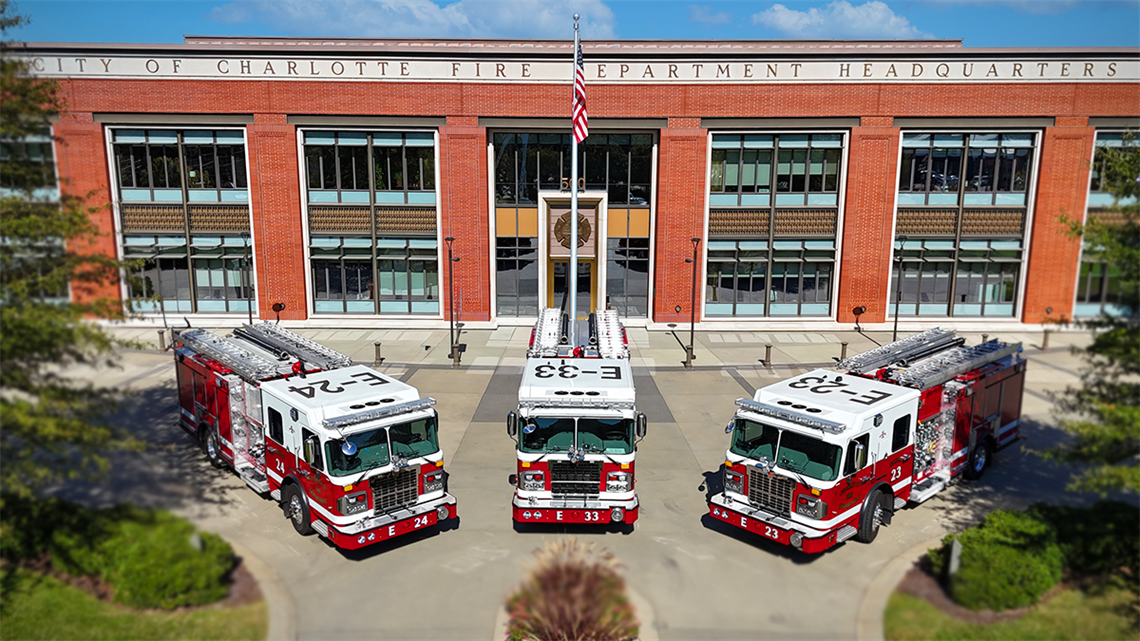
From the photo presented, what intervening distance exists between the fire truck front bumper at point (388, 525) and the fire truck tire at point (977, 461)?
1151 cm

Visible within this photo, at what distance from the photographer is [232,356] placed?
54.9 ft

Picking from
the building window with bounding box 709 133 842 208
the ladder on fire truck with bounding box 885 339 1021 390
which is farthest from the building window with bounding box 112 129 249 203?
the ladder on fire truck with bounding box 885 339 1021 390

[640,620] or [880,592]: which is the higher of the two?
[880,592]

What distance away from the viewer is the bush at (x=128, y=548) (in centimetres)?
920

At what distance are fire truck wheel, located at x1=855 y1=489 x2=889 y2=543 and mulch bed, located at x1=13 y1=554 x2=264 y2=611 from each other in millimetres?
10441

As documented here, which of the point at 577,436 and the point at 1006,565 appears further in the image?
the point at 577,436

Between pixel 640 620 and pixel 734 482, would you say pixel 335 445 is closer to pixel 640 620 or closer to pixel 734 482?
pixel 640 620

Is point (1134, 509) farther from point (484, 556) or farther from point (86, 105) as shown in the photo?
point (86, 105)

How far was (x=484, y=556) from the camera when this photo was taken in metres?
13.3

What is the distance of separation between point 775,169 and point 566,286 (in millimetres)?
11313

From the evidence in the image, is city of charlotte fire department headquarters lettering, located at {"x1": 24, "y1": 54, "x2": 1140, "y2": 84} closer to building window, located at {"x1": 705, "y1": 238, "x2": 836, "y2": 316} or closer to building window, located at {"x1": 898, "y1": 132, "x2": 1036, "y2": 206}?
building window, located at {"x1": 898, "y1": 132, "x2": 1036, "y2": 206}

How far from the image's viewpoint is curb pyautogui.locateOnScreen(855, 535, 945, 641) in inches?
431

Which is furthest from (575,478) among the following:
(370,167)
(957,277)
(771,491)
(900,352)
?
(957,277)

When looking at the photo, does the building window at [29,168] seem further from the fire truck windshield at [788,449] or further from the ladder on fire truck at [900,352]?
the ladder on fire truck at [900,352]
